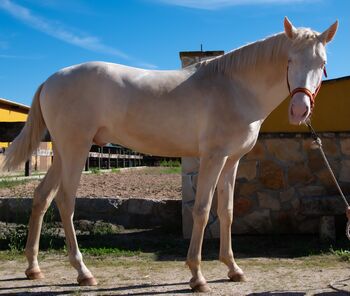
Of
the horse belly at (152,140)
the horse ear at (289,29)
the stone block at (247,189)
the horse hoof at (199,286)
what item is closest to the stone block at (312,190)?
the stone block at (247,189)

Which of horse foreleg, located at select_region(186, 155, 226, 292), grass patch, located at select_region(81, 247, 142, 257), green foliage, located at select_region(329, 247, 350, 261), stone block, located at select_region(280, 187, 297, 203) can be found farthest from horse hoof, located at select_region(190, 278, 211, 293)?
stone block, located at select_region(280, 187, 297, 203)

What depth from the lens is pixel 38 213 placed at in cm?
436

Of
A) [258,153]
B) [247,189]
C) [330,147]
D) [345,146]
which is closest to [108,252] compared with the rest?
[247,189]

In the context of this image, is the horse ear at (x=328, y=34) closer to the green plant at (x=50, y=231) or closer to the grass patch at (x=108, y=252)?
the grass patch at (x=108, y=252)

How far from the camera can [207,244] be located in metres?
5.88

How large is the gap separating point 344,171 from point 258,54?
2953mm

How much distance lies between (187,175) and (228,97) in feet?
8.15

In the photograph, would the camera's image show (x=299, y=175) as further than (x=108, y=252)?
Yes

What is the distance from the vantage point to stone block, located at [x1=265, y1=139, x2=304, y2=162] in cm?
630

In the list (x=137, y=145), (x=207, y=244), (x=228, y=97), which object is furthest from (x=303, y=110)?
(x=207, y=244)

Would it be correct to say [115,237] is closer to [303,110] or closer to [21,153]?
[21,153]

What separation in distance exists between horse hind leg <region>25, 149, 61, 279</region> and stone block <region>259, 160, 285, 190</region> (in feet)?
10.0

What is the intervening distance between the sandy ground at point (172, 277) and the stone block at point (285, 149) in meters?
1.64

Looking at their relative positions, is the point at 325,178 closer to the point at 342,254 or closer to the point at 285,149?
the point at 285,149
